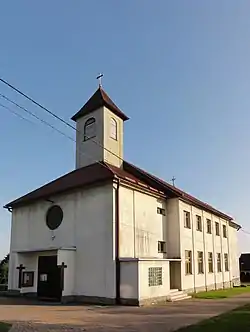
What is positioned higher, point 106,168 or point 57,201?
point 106,168

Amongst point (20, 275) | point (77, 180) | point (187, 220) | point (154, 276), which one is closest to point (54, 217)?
point (77, 180)

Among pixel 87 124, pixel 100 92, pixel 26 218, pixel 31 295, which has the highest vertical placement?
pixel 100 92

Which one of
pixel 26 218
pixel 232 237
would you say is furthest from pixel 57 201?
pixel 232 237

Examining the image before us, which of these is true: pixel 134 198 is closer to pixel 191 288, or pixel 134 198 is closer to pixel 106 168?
pixel 106 168

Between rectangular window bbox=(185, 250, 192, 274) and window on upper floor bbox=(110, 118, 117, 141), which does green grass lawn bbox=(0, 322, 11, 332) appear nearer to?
rectangular window bbox=(185, 250, 192, 274)

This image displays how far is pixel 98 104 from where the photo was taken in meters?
26.0

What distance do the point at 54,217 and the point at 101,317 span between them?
9281 millimetres

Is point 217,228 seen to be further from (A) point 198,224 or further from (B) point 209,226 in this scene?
(A) point 198,224

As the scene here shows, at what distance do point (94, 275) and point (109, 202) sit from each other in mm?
3765

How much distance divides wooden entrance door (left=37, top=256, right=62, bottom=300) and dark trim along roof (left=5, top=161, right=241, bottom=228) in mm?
3727

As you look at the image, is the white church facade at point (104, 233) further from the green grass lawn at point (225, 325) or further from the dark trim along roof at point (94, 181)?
the green grass lawn at point (225, 325)

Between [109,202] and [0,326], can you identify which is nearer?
[0,326]

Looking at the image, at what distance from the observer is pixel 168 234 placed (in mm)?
25516

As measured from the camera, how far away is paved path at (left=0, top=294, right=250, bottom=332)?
11977mm
